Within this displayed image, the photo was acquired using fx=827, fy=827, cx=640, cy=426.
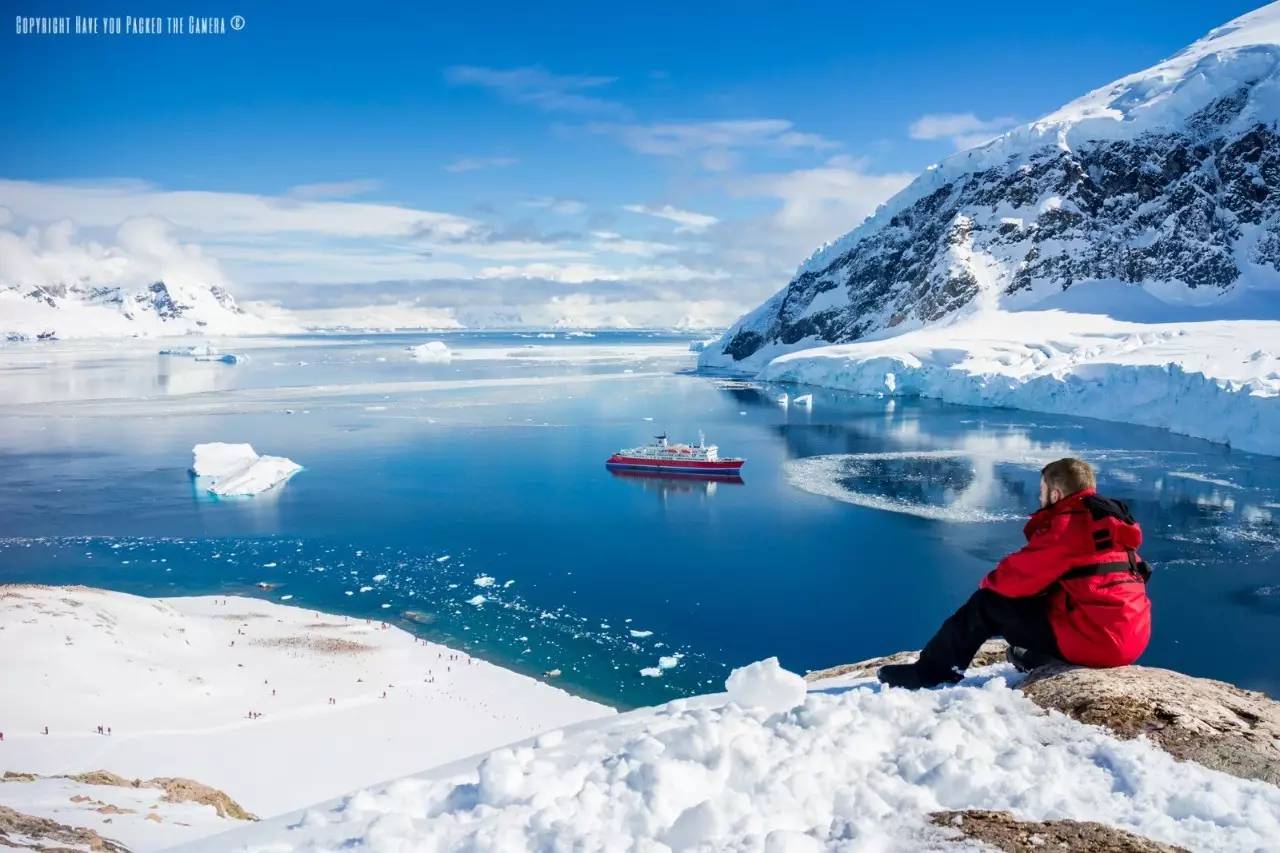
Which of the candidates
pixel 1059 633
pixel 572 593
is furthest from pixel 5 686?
pixel 1059 633

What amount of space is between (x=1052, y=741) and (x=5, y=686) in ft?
57.8

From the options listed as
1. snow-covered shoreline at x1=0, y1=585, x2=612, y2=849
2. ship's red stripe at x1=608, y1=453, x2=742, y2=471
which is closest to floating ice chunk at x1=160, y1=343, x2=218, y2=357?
ship's red stripe at x1=608, y1=453, x2=742, y2=471

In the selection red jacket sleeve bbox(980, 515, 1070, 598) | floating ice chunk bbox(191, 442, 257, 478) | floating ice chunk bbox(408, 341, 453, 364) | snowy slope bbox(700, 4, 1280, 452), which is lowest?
floating ice chunk bbox(191, 442, 257, 478)

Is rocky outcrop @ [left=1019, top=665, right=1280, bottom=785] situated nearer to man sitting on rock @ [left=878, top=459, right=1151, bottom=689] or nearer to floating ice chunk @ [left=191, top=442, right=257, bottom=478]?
man sitting on rock @ [left=878, top=459, right=1151, bottom=689]

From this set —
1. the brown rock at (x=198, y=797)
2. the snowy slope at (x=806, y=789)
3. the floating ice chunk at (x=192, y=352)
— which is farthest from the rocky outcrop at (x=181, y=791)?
the floating ice chunk at (x=192, y=352)

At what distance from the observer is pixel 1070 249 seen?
329 ft

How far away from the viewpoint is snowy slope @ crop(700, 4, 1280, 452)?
79.2 m

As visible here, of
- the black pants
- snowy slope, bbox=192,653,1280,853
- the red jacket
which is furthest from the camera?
the black pants

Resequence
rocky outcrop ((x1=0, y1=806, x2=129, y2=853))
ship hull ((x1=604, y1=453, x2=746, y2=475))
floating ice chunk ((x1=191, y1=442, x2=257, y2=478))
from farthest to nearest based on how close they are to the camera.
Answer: ship hull ((x1=604, y1=453, x2=746, y2=475))
floating ice chunk ((x1=191, y1=442, x2=257, y2=478))
rocky outcrop ((x1=0, y1=806, x2=129, y2=853))

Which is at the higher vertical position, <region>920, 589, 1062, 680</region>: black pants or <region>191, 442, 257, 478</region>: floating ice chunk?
<region>920, 589, 1062, 680</region>: black pants

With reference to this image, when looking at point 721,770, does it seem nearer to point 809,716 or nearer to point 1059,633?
point 809,716

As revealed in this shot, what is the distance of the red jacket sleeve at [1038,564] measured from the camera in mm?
4719

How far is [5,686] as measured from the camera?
14961 mm

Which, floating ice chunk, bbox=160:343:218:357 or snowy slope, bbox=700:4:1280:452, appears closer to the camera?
snowy slope, bbox=700:4:1280:452
